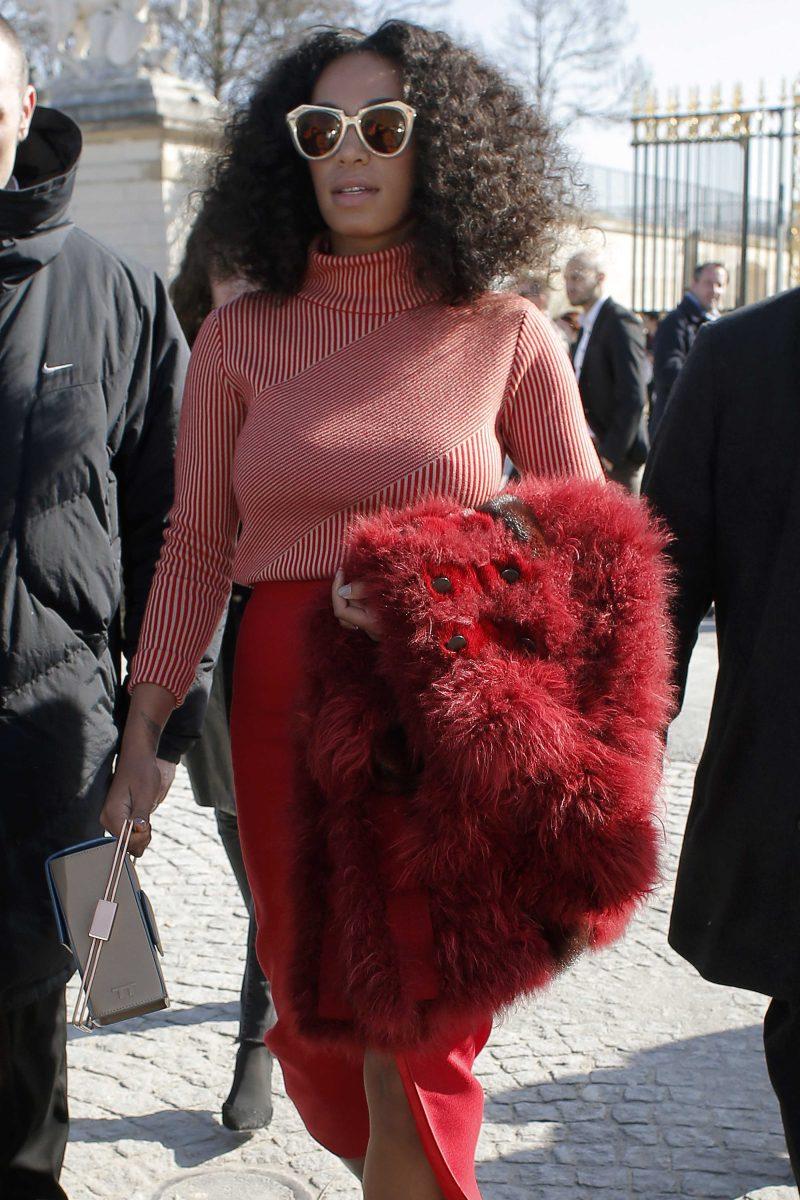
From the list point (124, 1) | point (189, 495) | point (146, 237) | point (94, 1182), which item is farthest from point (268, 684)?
point (124, 1)

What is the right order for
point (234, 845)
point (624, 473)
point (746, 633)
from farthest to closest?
point (624, 473) < point (234, 845) < point (746, 633)

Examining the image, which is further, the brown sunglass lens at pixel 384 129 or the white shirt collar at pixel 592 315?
the white shirt collar at pixel 592 315

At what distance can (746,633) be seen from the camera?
87.4 inches

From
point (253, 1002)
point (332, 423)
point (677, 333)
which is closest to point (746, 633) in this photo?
point (332, 423)

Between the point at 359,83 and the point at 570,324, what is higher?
the point at 359,83

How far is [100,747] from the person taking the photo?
269 cm

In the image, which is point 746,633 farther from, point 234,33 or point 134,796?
point 234,33

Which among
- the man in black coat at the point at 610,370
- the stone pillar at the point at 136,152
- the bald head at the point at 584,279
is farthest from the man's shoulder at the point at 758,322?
the stone pillar at the point at 136,152

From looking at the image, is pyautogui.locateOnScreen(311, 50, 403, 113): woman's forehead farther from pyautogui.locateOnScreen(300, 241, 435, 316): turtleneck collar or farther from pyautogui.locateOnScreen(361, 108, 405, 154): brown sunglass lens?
pyautogui.locateOnScreen(300, 241, 435, 316): turtleneck collar

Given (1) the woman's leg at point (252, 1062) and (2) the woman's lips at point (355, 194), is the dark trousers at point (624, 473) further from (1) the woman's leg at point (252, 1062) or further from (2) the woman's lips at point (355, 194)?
(2) the woman's lips at point (355, 194)

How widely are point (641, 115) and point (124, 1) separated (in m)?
6.34

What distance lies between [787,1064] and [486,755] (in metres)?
0.80

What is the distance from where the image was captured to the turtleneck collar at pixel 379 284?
100 inches

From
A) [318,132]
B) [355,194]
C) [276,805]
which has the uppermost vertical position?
[318,132]
